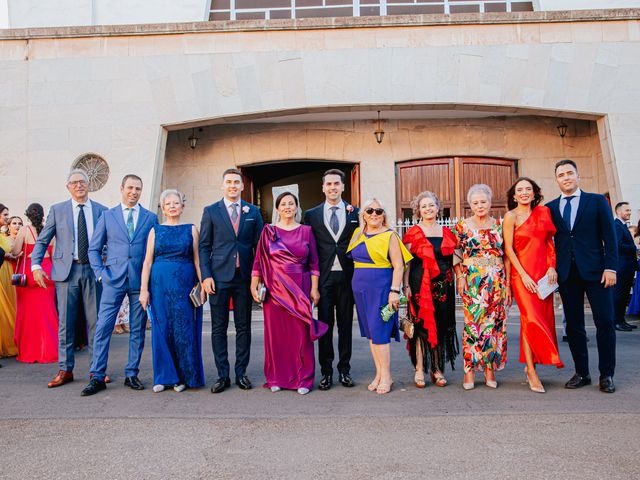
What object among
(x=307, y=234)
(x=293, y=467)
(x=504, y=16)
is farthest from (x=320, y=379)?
(x=504, y=16)

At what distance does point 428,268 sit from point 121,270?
2.85 m

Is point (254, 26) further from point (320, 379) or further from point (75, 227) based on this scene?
point (320, 379)

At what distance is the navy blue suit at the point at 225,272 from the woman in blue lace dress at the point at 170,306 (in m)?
0.20

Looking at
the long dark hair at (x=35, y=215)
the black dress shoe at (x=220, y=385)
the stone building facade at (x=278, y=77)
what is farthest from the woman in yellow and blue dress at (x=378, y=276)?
the stone building facade at (x=278, y=77)

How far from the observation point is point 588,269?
4.89 m

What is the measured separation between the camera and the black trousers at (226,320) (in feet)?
16.8

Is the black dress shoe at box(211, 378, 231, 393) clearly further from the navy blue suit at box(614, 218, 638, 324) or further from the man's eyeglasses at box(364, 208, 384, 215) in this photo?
the navy blue suit at box(614, 218, 638, 324)

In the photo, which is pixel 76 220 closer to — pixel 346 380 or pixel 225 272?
pixel 225 272

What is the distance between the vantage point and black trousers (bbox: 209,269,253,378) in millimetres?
5130

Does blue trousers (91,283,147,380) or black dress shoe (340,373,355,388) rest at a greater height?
blue trousers (91,283,147,380)

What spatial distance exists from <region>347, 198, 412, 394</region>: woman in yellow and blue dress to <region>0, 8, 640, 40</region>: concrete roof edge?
7141 mm

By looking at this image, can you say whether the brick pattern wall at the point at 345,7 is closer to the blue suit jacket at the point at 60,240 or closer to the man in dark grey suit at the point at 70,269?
the man in dark grey suit at the point at 70,269

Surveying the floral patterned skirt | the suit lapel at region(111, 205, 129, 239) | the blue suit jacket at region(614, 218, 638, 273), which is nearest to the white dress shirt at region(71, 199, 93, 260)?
the suit lapel at region(111, 205, 129, 239)

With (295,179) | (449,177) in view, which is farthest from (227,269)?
(295,179)
